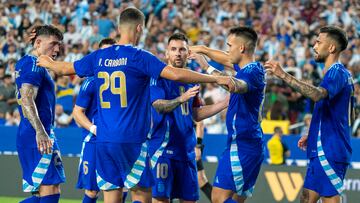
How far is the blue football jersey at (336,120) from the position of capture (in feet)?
32.6

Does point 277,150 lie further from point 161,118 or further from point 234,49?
point 234,49

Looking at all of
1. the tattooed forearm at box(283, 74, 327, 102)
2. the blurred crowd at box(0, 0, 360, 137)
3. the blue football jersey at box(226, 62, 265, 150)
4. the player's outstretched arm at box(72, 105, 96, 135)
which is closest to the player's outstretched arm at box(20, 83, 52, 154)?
the player's outstretched arm at box(72, 105, 96, 135)

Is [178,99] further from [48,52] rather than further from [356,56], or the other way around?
[356,56]

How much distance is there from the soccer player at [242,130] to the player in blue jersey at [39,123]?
6.49ft

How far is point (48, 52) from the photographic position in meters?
10.5

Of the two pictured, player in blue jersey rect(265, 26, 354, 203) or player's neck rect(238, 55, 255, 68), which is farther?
player's neck rect(238, 55, 255, 68)

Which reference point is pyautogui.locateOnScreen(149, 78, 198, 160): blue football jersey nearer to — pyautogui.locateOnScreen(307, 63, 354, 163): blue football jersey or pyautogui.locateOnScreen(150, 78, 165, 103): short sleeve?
pyautogui.locateOnScreen(150, 78, 165, 103): short sleeve

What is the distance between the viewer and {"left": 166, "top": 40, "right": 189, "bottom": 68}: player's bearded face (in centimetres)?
1103

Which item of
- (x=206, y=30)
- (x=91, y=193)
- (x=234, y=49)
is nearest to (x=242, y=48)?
(x=234, y=49)

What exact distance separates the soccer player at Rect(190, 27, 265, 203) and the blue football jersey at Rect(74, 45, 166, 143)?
129cm

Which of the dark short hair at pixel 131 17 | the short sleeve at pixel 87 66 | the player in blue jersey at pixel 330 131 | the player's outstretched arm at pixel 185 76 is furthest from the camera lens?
the player in blue jersey at pixel 330 131

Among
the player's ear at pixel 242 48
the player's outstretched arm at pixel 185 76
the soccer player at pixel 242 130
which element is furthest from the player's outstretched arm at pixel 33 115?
the player's ear at pixel 242 48

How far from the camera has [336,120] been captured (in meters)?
9.95

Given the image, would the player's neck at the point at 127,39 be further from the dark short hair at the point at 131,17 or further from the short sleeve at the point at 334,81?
the short sleeve at the point at 334,81
